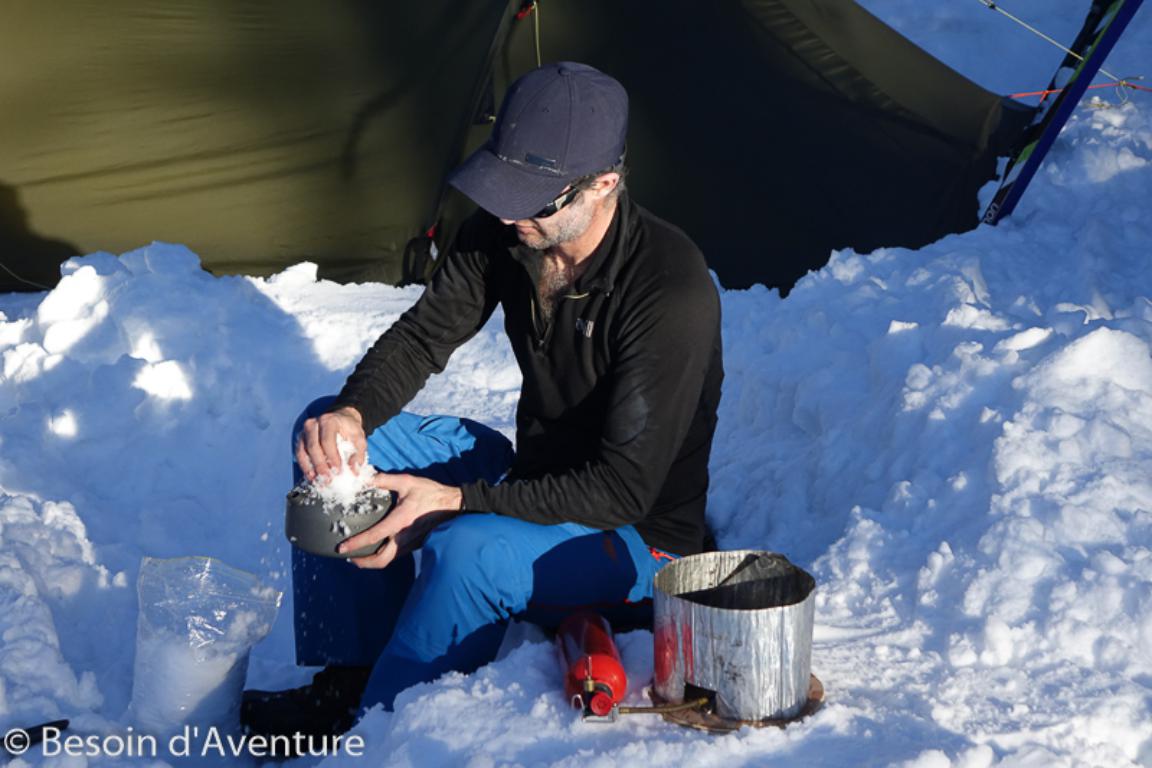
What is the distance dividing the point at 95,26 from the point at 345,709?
379cm

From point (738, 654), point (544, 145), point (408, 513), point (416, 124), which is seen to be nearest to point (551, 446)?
point (408, 513)

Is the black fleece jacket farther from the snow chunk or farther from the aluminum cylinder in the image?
the snow chunk

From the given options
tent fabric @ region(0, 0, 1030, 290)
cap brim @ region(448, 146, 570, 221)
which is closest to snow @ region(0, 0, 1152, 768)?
tent fabric @ region(0, 0, 1030, 290)

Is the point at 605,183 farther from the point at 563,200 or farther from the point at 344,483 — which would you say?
the point at 344,483

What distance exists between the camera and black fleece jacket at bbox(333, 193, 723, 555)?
104 inches

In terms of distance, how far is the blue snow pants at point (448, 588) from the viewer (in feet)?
8.40

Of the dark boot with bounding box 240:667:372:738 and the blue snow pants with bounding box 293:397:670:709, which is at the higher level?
the blue snow pants with bounding box 293:397:670:709

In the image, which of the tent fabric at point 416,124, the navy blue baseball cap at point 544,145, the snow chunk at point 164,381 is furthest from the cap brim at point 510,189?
the tent fabric at point 416,124

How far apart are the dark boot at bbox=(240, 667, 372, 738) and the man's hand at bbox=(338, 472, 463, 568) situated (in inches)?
13.6

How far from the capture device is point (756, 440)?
4.27 m

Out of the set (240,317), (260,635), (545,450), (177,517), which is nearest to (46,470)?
(177,517)

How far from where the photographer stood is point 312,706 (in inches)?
112

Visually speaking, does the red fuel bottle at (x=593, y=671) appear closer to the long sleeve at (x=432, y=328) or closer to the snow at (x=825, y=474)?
the snow at (x=825, y=474)

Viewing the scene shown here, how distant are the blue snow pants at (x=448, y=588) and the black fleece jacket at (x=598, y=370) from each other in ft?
0.26
